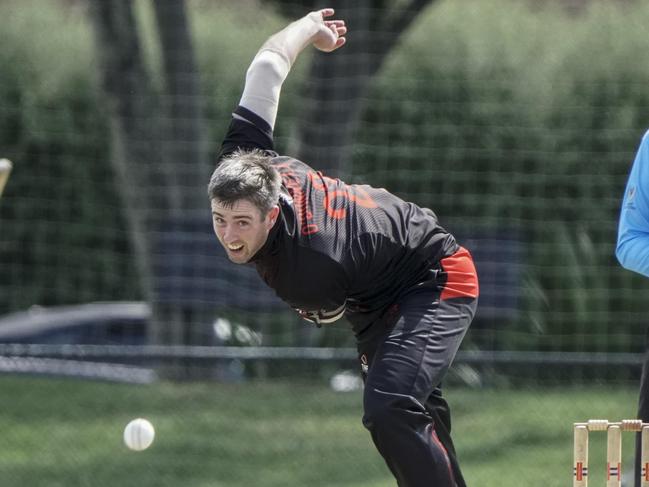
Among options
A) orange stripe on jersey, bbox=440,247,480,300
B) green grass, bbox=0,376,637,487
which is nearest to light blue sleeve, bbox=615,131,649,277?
orange stripe on jersey, bbox=440,247,480,300

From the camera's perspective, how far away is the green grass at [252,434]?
283 inches

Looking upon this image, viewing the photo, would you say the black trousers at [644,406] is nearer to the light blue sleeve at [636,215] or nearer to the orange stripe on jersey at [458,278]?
the light blue sleeve at [636,215]

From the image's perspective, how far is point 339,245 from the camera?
409cm

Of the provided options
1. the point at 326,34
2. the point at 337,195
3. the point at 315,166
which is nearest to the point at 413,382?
the point at 337,195

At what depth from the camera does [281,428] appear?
7836 mm

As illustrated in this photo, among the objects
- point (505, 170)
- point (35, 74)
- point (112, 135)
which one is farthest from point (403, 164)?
point (35, 74)

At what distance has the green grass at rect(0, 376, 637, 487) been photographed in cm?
718

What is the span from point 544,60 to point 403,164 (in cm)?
137

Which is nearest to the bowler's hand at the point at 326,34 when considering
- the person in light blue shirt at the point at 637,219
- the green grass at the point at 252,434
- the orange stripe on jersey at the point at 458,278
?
the orange stripe on jersey at the point at 458,278

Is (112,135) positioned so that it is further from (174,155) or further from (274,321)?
(274,321)

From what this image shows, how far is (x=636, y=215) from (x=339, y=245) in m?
1.03

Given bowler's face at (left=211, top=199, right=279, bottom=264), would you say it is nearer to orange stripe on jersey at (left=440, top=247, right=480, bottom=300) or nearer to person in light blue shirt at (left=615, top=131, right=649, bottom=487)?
orange stripe on jersey at (left=440, top=247, right=480, bottom=300)

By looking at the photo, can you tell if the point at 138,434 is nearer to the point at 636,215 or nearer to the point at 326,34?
the point at 326,34

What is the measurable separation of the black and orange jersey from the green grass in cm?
279
